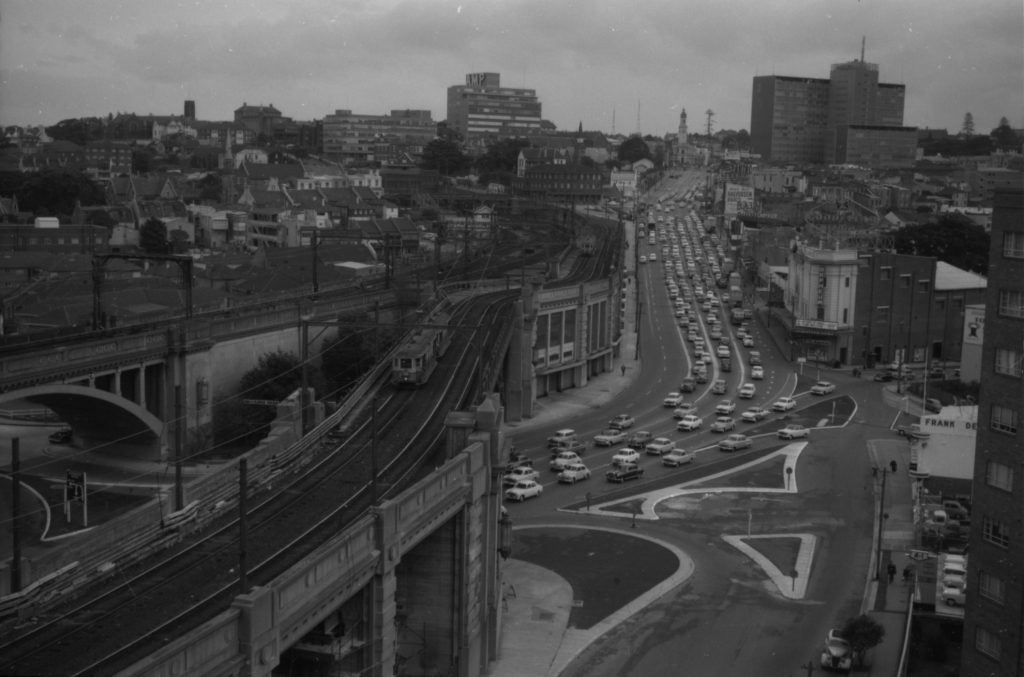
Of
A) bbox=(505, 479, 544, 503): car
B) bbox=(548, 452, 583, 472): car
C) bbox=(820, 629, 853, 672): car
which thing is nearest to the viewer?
bbox=(820, 629, 853, 672): car

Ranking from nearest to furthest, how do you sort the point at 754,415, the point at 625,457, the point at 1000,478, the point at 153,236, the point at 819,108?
the point at 1000,478, the point at 625,457, the point at 754,415, the point at 153,236, the point at 819,108

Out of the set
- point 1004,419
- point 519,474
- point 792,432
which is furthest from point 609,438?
point 1004,419

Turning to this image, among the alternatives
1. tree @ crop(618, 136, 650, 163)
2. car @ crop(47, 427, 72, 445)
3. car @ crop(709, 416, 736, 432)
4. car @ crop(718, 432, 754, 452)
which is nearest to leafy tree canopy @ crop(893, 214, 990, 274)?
car @ crop(709, 416, 736, 432)

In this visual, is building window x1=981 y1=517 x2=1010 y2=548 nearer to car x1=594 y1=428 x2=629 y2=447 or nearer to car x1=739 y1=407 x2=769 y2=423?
car x1=594 y1=428 x2=629 y2=447

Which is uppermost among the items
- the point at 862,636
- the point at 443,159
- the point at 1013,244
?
the point at 443,159

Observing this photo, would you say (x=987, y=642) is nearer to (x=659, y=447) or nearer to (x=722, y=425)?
(x=659, y=447)

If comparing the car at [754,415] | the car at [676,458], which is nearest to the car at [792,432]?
the car at [754,415]
